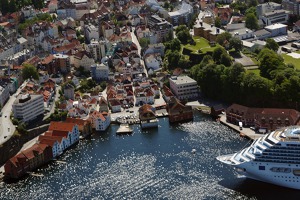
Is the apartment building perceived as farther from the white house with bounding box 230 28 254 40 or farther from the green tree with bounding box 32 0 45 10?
the green tree with bounding box 32 0 45 10

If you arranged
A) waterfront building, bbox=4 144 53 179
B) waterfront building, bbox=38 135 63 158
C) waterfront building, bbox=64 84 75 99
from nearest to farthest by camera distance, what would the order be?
waterfront building, bbox=4 144 53 179
waterfront building, bbox=38 135 63 158
waterfront building, bbox=64 84 75 99

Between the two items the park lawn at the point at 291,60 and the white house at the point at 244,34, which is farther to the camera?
the white house at the point at 244,34

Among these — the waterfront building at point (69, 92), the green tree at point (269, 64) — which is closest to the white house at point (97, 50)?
the waterfront building at point (69, 92)

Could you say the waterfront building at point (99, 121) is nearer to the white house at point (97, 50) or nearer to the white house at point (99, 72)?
the white house at point (99, 72)

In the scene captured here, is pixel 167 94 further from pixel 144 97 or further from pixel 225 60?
pixel 225 60

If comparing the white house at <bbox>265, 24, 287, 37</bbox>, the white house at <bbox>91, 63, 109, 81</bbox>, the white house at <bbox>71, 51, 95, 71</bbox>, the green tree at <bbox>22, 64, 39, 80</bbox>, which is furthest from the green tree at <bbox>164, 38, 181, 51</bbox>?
A: the green tree at <bbox>22, 64, 39, 80</bbox>

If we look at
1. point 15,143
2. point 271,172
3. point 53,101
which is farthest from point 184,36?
point 271,172

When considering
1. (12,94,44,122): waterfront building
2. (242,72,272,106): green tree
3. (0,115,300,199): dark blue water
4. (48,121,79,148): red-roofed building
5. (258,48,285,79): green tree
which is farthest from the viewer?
(258,48,285,79): green tree
